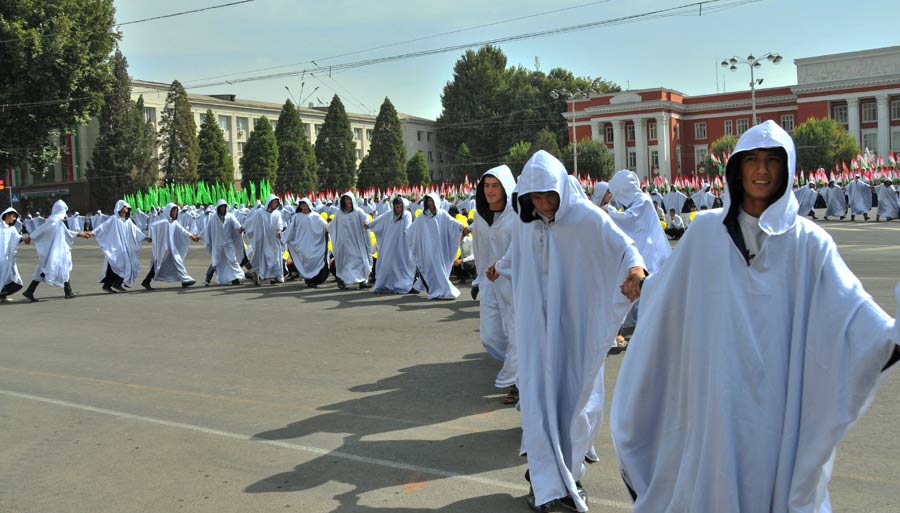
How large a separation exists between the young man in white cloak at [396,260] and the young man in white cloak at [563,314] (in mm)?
11381

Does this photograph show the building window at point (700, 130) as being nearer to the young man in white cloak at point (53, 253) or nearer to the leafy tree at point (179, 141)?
the leafy tree at point (179, 141)

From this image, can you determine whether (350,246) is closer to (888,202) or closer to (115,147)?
(888,202)

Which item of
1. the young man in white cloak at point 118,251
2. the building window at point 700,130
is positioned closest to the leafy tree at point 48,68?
the young man in white cloak at point 118,251

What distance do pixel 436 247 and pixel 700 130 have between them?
244 ft

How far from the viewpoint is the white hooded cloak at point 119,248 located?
17.8 metres

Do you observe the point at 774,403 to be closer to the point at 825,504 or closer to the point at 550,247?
the point at 825,504

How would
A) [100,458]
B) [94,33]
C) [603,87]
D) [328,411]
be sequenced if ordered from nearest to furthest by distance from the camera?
[100,458]
[328,411]
[94,33]
[603,87]

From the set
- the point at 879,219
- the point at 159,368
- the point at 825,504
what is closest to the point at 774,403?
the point at 825,504

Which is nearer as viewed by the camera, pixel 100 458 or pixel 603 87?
pixel 100 458

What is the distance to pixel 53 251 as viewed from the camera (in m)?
16.9

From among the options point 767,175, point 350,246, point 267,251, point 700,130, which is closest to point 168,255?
point 267,251

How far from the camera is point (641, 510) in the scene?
346cm

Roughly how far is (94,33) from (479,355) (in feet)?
116

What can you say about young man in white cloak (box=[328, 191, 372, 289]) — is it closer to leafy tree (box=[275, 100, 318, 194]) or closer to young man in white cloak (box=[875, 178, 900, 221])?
young man in white cloak (box=[875, 178, 900, 221])
